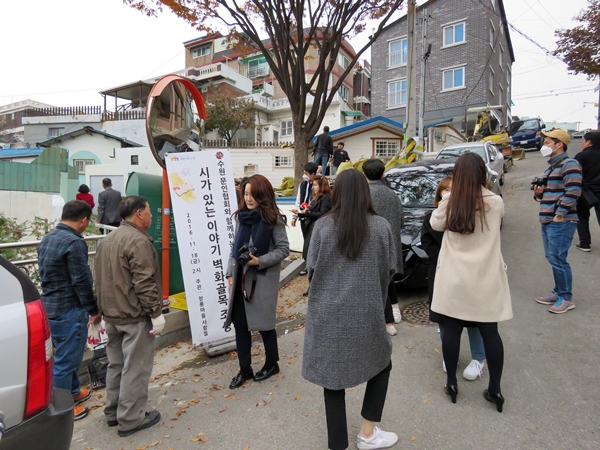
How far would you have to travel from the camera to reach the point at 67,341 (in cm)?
322

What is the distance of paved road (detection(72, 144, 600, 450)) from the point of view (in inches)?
106

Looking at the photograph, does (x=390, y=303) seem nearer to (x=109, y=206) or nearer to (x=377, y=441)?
(x=377, y=441)

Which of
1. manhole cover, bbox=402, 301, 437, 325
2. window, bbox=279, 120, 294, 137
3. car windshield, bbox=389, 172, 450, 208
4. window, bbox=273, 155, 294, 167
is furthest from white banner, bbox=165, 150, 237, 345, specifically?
window, bbox=279, 120, 294, 137

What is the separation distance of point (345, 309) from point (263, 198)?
5.30 ft

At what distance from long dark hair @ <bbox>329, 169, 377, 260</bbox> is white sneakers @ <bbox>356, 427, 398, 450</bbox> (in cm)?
126

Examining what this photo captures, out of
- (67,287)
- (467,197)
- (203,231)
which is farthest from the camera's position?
(203,231)

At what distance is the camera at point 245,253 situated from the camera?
10.9ft

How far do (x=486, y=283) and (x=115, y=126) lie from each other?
25.6 m

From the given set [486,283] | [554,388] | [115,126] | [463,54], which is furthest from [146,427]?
[463,54]

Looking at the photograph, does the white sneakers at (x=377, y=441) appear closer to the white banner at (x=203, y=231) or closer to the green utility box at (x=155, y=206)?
A: the white banner at (x=203, y=231)

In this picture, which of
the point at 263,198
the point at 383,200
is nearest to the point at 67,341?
the point at 263,198

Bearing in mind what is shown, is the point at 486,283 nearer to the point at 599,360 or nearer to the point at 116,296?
the point at 599,360

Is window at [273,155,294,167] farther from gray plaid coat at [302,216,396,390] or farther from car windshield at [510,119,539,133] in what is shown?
gray plaid coat at [302,216,396,390]

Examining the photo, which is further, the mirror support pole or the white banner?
the mirror support pole
